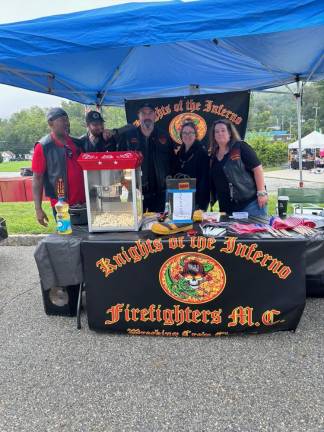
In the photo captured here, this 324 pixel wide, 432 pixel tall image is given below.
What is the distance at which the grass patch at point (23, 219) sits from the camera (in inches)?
228

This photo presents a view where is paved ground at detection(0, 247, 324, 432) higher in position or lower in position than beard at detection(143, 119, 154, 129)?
lower

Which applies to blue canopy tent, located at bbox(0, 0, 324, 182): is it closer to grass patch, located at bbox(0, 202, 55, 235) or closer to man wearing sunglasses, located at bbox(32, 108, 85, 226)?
man wearing sunglasses, located at bbox(32, 108, 85, 226)

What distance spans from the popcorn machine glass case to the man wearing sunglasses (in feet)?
2.72

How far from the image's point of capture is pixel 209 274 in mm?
2387

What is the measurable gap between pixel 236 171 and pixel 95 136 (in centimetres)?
148

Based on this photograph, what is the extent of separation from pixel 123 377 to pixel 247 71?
3.78 m

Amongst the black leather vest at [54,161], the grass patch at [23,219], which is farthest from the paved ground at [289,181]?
the black leather vest at [54,161]

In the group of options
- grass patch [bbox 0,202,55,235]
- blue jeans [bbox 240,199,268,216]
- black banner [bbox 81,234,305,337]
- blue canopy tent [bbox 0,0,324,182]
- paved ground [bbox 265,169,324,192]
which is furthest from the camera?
paved ground [bbox 265,169,324,192]

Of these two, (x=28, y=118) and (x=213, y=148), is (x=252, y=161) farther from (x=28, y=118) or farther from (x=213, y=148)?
(x=28, y=118)

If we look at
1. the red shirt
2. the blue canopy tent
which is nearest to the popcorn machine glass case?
the blue canopy tent

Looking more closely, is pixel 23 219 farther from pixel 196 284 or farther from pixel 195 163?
pixel 196 284

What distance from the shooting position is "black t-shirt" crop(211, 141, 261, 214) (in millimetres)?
3102

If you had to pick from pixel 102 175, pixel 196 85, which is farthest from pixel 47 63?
pixel 196 85

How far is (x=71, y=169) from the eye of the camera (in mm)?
3283
